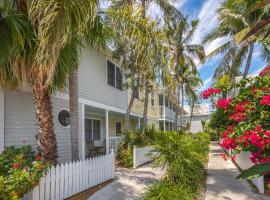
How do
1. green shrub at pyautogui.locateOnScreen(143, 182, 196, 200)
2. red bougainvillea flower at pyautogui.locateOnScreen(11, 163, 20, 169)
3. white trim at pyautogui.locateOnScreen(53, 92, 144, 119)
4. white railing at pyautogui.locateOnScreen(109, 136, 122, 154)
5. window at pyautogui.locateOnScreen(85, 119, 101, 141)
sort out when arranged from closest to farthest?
1. red bougainvillea flower at pyautogui.locateOnScreen(11, 163, 20, 169)
2. green shrub at pyautogui.locateOnScreen(143, 182, 196, 200)
3. white trim at pyautogui.locateOnScreen(53, 92, 144, 119)
4. white railing at pyautogui.locateOnScreen(109, 136, 122, 154)
5. window at pyautogui.locateOnScreen(85, 119, 101, 141)

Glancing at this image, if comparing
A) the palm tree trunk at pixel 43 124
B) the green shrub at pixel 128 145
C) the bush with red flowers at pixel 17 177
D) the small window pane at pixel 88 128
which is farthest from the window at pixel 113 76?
the bush with red flowers at pixel 17 177

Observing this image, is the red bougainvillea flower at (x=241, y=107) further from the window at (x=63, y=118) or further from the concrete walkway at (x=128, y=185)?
the window at (x=63, y=118)

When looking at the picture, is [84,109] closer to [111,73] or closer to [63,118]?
[63,118]

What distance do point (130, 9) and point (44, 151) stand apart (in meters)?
6.00

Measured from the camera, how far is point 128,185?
8.78m

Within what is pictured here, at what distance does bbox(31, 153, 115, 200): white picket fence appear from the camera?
6152mm

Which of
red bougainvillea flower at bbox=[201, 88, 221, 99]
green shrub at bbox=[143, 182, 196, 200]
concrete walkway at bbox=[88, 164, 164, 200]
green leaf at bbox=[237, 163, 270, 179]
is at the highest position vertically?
red bougainvillea flower at bbox=[201, 88, 221, 99]

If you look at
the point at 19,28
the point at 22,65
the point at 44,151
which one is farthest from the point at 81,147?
the point at 19,28

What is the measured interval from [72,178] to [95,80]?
22.8 ft

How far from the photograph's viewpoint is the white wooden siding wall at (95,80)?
486 inches

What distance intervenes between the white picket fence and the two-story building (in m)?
2.33

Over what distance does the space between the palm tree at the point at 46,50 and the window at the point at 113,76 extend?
7768 mm

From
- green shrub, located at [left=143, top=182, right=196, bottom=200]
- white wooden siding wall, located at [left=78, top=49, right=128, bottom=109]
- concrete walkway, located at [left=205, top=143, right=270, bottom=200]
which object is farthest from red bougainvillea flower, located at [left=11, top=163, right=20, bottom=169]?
white wooden siding wall, located at [left=78, top=49, right=128, bottom=109]

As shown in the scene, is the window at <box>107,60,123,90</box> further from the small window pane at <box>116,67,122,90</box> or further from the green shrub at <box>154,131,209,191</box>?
the green shrub at <box>154,131,209,191</box>
